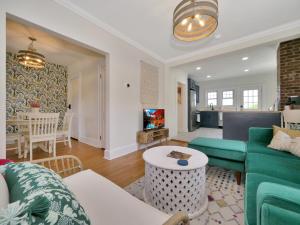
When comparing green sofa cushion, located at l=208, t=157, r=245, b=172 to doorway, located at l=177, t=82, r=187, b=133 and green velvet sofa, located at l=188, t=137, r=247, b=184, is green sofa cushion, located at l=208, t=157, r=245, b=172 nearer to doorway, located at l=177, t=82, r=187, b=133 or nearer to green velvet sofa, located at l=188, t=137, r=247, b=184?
green velvet sofa, located at l=188, t=137, r=247, b=184

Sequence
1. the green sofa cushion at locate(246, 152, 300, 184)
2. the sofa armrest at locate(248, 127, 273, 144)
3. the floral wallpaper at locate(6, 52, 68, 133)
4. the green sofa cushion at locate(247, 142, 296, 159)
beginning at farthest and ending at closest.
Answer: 1. the floral wallpaper at locate(6, 52, 68, 133)
2. the sofa armrest at locate(248, 127, 273, 144)
3. the green sofa cushion at locate(247, 142, 296, 159)
4. the green sofa cushion at locate(246, 152, 300, 184)

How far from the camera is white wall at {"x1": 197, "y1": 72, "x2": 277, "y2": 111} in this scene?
6039 mm

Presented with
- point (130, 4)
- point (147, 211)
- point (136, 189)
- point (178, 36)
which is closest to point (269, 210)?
point (147, 211)

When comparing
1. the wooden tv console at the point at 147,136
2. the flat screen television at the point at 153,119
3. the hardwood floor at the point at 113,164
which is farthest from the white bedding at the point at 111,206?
the flat screen television at the point at 153,119

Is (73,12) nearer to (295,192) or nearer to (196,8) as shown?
(196,8)

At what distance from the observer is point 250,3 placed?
2100mm

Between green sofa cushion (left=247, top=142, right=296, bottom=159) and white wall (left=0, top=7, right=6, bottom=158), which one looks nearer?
white wall (left=0, top=7, right=6, bottom=158)

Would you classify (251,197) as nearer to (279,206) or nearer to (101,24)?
(279,206)

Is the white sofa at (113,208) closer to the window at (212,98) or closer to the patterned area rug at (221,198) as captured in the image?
the patterned area rug at (221,198)

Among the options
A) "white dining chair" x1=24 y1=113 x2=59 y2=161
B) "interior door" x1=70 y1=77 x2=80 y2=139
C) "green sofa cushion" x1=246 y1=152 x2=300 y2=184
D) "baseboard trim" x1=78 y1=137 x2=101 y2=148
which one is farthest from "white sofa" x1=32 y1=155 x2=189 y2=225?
"interior door" x1=70 y1=77 x2=80 y2=139

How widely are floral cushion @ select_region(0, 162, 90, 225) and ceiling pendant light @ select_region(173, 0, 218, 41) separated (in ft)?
6.13

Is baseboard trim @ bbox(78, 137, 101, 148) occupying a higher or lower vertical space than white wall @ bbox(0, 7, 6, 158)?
lower

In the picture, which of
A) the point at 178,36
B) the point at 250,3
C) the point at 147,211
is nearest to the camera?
the point at 147,211

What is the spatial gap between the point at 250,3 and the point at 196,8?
1366 mm
